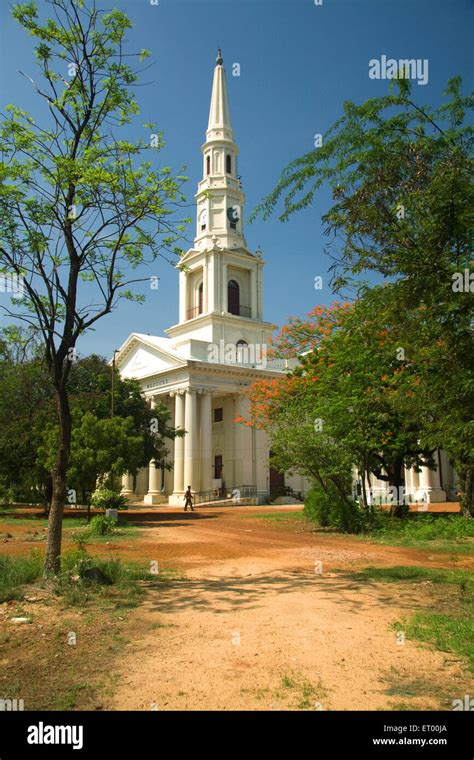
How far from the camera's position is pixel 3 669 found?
18.0ft

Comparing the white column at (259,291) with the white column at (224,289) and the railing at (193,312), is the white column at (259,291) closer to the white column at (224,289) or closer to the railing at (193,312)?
the white column at (224,289)

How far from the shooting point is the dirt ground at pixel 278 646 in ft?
15.2

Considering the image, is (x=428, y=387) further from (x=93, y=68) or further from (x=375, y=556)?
(x=93, y=68)

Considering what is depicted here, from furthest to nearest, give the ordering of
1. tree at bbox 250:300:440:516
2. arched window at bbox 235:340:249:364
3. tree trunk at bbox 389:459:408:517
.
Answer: arched window at bbox 235:340:249:364 → tree trunk at bbox 389:459:408:517 → tree at bbox 250:300:440:516

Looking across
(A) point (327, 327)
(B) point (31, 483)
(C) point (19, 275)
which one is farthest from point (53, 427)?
(C) point (19, 275)

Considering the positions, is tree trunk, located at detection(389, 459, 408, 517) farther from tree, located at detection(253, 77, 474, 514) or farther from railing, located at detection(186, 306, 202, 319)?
railing, located at detection(186, 306, 202, 319)

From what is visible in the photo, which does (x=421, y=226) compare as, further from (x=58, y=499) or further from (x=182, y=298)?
(x=182, y=298)

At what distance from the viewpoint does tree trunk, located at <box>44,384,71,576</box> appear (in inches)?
363

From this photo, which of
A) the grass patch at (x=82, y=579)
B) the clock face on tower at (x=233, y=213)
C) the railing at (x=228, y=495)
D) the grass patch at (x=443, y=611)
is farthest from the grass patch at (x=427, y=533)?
the clock face on tower at (x=233, y=213)

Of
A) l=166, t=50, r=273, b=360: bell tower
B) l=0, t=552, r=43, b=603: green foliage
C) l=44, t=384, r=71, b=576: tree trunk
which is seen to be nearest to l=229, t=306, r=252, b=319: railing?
l=166, t=50, r=273, b=360: bell tower

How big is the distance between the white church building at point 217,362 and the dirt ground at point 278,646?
28.0m

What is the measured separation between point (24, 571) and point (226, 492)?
1289 inches

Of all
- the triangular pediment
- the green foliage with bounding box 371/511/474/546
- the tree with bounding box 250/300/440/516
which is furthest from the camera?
the triangular pediment

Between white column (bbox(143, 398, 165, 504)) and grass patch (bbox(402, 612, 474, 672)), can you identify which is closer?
grass patch (bbox(402, 612, 474, 672))
